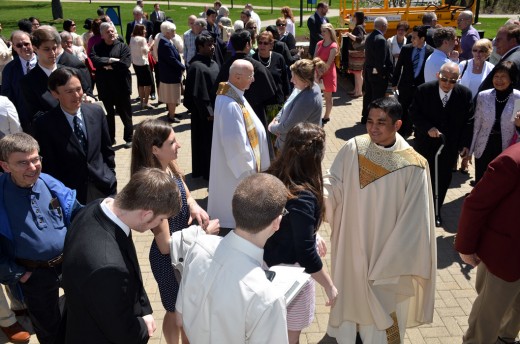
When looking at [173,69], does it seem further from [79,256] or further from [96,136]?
[79,256]

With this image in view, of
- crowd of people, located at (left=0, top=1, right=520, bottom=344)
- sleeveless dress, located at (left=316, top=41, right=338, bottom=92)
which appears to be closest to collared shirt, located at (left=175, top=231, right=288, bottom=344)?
crowd of people, located at (left=0, top=1, right=520, bottom=344)

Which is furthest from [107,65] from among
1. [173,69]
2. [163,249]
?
[163,249]

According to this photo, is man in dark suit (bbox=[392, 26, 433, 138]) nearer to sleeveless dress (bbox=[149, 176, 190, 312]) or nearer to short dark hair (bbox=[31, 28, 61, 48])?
short dark hair (bbox=[31, 28, 61, 48])

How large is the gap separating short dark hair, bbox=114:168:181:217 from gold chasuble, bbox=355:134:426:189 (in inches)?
61.2

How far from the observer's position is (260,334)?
1985 millimetres

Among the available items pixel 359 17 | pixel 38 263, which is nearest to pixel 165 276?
pixel 38 263

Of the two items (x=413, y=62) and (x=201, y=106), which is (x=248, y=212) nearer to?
(x=201, y=106)

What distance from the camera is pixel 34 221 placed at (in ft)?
10.7

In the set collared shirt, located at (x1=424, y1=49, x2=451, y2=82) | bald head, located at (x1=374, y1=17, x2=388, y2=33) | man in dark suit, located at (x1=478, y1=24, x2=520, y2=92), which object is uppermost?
bald head, located at (x1=374, y1=17, x2=388, y2=33)

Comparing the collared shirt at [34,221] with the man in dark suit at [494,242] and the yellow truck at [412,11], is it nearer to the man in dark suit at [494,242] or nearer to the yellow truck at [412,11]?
the man in dark suit at [494,242]

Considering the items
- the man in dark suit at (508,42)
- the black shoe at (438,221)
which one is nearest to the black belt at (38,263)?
the black shoe at (438,221)

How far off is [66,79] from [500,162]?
3297mm

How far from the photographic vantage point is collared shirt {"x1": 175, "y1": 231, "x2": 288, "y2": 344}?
197 cm

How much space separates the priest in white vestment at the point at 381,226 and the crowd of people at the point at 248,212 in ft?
0.03
